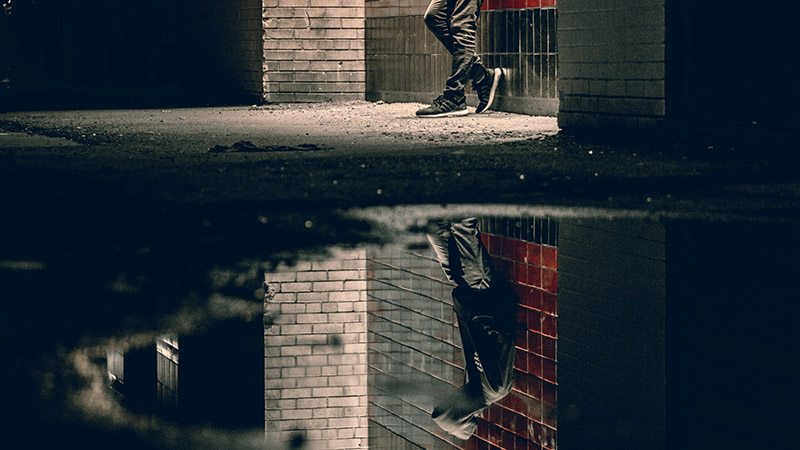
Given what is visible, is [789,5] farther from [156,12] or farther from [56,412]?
[156,12]

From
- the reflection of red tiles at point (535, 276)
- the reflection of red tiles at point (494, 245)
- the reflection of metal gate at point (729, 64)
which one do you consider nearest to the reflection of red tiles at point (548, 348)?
the reflection of red tiles at point (535, 276)

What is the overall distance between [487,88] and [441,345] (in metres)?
10.1

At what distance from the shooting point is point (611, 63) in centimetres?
1025

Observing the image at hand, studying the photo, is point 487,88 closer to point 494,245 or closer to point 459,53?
point 459,53

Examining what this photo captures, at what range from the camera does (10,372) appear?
3.19 meters

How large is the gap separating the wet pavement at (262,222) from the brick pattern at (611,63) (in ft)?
1.29

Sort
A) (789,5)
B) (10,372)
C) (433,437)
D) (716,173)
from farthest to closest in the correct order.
Answer: 1. (789,5)
2. (716,173)
3. (10,372)
4. (433,437)

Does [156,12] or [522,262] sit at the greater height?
[156,12]

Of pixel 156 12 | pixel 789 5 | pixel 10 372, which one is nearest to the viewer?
pixel 10 372

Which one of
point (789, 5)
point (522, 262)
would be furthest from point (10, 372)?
point (789, 5)

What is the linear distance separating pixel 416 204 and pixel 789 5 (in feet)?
13.0

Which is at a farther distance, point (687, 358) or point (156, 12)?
point (156, 12)

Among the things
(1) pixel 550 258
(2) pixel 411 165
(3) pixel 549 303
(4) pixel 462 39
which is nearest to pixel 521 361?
(3) pixel 549 303

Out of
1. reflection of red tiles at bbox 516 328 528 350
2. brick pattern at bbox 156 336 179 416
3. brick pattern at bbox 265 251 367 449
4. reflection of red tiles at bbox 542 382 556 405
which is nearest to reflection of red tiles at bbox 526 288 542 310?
reflection of red tiles at bbox 516 328 528 350
